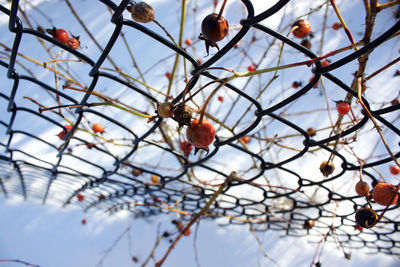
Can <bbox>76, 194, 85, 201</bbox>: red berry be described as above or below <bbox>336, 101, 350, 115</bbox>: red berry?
above

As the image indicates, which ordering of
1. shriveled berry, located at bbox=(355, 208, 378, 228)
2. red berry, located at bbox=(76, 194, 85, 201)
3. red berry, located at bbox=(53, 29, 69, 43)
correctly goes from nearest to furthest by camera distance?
1. shriveled berry, located at bbox=(355, 208, 378, 228)
2. red berry, located at bbox=(53, 29, 69, 43)
3. red berry, located at bbox=(76, 194, 85, 201)

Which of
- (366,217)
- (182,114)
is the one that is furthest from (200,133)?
(366,217)

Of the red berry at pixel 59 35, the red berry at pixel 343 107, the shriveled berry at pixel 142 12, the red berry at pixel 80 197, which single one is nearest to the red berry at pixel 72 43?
the red berry at pixel 59 35

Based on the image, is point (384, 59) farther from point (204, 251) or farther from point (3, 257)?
point (3, 257)

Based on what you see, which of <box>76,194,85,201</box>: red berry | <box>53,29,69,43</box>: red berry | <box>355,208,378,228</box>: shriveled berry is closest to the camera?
<box>355,208,378,228</box>: shriveled berry

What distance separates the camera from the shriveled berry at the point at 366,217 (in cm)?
36

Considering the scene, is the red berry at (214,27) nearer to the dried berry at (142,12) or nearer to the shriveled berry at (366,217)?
the dried berry at (142,12)

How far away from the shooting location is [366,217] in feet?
1.19

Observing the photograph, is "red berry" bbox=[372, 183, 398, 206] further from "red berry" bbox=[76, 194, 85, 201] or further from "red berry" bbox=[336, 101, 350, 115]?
"red berry" bbox=[76, 194, 85, 201]

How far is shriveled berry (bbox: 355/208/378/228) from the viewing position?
0.36m

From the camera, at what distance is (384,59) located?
3.90 ft

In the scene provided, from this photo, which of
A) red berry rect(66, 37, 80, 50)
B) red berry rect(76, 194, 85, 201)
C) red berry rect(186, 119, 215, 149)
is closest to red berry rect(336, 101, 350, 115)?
red berry rect(186, 119, 215, 149)

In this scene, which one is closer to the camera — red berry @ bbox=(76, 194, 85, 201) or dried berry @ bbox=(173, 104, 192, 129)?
dried berry @ bbox=(173, 104, 192, 129)

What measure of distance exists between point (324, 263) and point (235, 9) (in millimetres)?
1144
